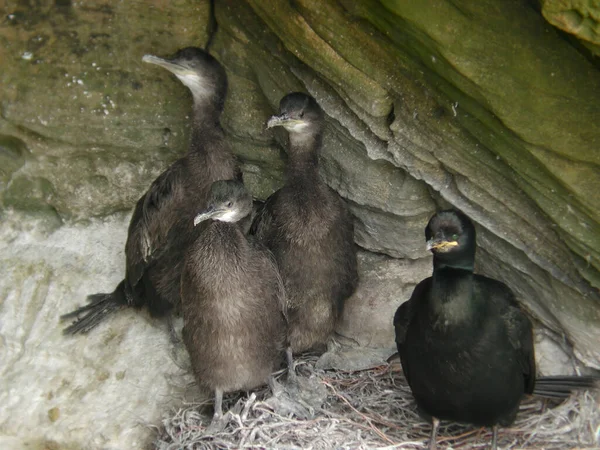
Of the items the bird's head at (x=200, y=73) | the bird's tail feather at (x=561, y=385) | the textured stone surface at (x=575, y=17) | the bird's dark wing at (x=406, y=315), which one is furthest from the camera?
the bird's head at (x=200, y=73)

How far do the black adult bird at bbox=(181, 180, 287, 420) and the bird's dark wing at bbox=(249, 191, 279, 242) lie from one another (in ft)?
1.19

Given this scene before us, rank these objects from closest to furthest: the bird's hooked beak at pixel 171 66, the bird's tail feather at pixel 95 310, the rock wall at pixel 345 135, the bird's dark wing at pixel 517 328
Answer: the rock wall at pixel 345 135
the bird's dark wing at pixel 517 328
the bird's hooked beak at pixel 171 66
the bird's tail feather at pixel 95 310

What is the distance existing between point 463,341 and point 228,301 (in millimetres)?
1130

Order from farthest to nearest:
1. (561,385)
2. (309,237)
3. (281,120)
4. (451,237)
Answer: (309,237) < (281,120) < (561,385) < (451,237)

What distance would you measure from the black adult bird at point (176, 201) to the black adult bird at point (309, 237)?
1.35ft

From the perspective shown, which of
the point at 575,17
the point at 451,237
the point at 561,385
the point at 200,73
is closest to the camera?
the point at 575,17

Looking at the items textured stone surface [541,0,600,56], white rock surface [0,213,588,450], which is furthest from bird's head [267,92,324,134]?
textured stone surface [541,0,600,56]

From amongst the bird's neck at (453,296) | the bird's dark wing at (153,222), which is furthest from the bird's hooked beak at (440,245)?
the bird's dark wing at (153,222)

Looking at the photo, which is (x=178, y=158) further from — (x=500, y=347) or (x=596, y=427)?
(x=596, y=427)

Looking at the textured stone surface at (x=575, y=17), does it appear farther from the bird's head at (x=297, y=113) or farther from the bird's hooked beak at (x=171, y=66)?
the bird's hooked beak at (x=171, y=66)

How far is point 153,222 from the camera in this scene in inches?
175

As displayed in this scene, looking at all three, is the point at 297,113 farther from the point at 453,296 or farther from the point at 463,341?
the point at 463,341

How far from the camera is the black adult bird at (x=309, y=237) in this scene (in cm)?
423

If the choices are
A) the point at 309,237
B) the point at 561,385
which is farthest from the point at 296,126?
the point at 561,385
